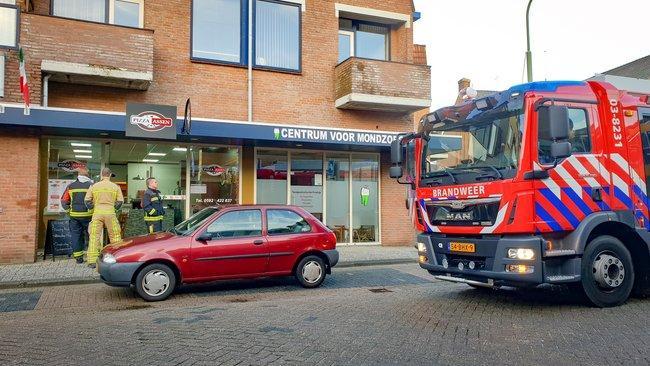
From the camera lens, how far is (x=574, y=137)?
6445 mm

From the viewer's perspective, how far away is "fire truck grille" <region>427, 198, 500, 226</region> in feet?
20.8

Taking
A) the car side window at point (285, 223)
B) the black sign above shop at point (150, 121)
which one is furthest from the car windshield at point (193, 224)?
the black sign above shop at point (150, 121)

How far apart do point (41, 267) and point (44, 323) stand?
16.8ft

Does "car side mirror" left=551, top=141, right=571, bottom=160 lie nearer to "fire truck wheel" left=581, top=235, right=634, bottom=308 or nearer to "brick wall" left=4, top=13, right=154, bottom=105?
"fire truck wheel" left=581, top=235, right=634, bottom=308

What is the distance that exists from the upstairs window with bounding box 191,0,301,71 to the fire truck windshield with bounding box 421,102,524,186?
7.79 metres

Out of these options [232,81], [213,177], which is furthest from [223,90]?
[213,177]

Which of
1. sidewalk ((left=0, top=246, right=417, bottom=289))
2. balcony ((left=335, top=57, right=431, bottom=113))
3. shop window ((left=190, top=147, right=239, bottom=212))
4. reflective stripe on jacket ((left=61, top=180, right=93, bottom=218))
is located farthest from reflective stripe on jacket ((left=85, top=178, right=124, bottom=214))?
balcony ((left=335, top=57, right=431, bottom=113))

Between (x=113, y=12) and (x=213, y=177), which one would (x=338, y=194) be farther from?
(x=113, y=12)

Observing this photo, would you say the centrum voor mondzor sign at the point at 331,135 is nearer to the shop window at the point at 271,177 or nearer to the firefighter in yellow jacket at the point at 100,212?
the shop window at the point at 271,177

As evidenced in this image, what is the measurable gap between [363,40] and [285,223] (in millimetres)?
9117

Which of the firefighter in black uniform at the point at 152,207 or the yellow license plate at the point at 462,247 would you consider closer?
the yellow license plate at the point at 462,247

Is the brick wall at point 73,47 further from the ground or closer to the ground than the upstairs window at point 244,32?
closer to the ground

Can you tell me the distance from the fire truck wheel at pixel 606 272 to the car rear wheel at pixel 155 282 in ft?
18.9

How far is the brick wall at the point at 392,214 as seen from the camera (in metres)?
15.5
